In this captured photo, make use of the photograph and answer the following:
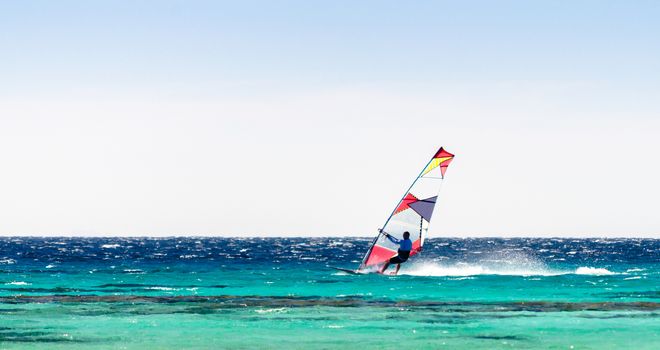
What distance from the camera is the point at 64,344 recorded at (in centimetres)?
2683

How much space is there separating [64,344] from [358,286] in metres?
26.1

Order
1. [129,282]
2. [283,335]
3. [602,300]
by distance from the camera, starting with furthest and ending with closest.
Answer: [129,282] < [602,300] < [283,335]

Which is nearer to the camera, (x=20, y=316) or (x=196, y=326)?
(x=196, y=326)

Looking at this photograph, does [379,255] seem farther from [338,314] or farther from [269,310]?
[338,314]

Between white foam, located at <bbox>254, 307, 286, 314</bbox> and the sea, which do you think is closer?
the sea

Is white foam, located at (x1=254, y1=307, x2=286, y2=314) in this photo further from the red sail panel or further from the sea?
the red sail panel

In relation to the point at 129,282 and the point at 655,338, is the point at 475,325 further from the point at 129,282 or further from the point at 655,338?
the point at 129,282

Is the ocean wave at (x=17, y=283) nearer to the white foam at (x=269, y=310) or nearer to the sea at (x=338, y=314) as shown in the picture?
the sea at (x=338, y=314)

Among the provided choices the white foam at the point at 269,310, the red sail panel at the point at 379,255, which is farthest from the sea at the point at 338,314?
the red sail panel at the point at 379,255

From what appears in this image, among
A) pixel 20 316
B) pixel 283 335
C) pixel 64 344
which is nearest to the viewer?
pixel 64 344

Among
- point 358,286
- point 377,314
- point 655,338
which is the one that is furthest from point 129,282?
point 655,338

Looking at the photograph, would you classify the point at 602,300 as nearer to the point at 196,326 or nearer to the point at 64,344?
the point at 196,326

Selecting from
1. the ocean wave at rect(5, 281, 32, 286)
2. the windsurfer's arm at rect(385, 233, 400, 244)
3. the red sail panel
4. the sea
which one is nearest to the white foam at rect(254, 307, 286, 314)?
the sea

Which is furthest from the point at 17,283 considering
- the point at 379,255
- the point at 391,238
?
the point at 391,238
